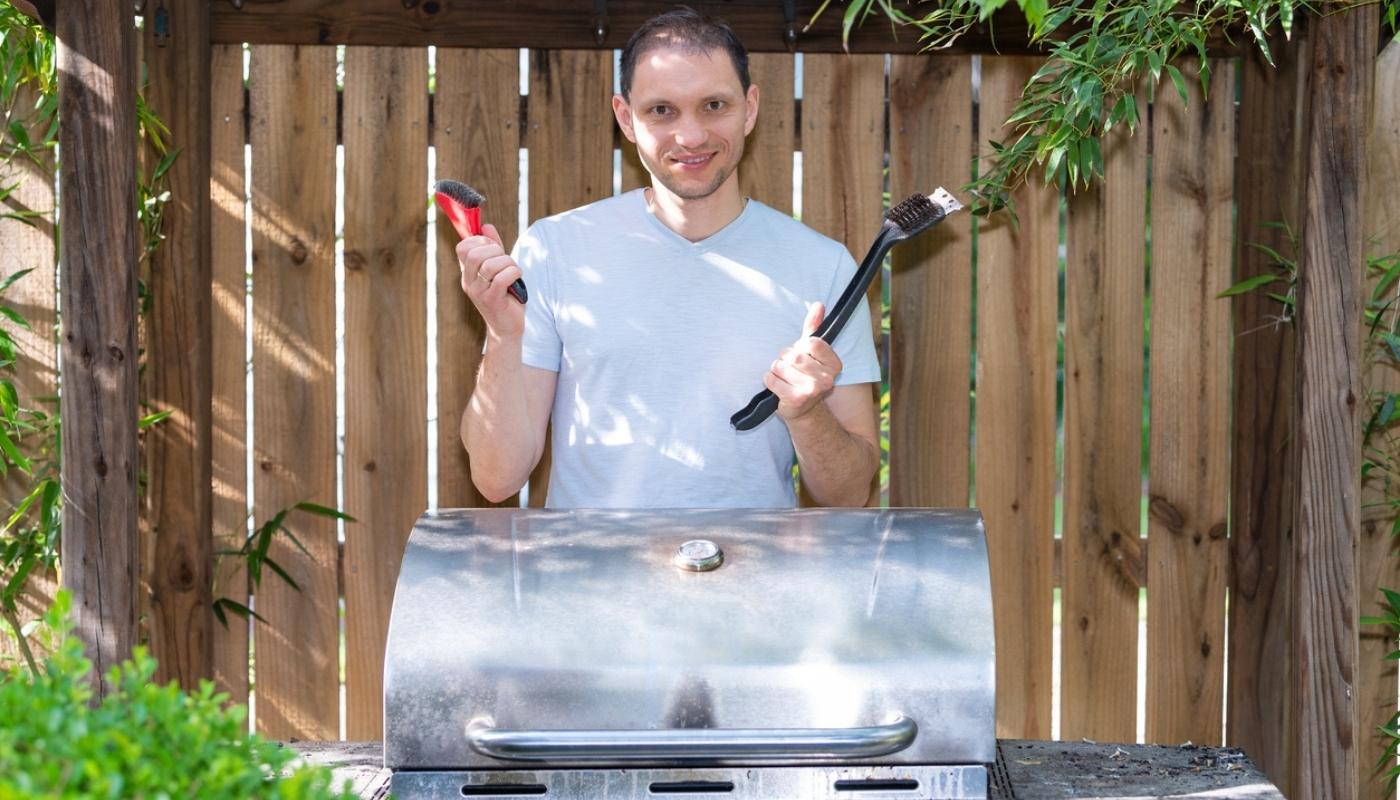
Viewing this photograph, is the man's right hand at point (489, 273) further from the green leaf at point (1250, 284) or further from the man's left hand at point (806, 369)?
the green leaf at point (1250, 284)

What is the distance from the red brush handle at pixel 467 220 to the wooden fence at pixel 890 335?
101cm

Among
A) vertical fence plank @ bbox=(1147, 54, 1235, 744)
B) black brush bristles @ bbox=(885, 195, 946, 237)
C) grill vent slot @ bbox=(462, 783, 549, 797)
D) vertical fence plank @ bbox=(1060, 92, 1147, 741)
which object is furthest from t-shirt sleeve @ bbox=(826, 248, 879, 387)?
grill vent slot @ bbox=(462, 783, 549, 797)

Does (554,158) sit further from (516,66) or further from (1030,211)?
(1030,211)

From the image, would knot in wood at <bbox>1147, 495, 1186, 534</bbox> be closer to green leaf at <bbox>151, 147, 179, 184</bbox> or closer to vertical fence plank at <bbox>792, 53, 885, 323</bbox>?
vertical fence plank at <bbox>792, 53, 885, 323</bbox>

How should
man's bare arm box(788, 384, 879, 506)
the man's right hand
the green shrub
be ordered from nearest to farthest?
the green shrub → the man's right hand → man's bare arm box(788, 384, 879, 506)

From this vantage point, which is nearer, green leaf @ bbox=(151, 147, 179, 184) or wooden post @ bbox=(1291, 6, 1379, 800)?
wooden post @ bbox=(1291, 6, 1379, 800)

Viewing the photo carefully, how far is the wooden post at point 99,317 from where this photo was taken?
2.28 meters

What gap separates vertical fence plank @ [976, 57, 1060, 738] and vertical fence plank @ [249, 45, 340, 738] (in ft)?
4.45

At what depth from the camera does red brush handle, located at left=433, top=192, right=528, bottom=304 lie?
1.98m

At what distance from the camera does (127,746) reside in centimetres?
93

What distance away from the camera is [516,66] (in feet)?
9.78

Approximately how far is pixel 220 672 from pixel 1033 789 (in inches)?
73.0

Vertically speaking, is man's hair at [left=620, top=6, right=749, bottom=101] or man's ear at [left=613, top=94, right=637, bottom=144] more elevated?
man's hair at [left=620, top=6, right=749, bottom=101]

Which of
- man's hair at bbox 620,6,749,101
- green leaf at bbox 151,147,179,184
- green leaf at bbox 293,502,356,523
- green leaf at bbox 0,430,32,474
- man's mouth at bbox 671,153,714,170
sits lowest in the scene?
green leaf at bbox 293,502,356,523
